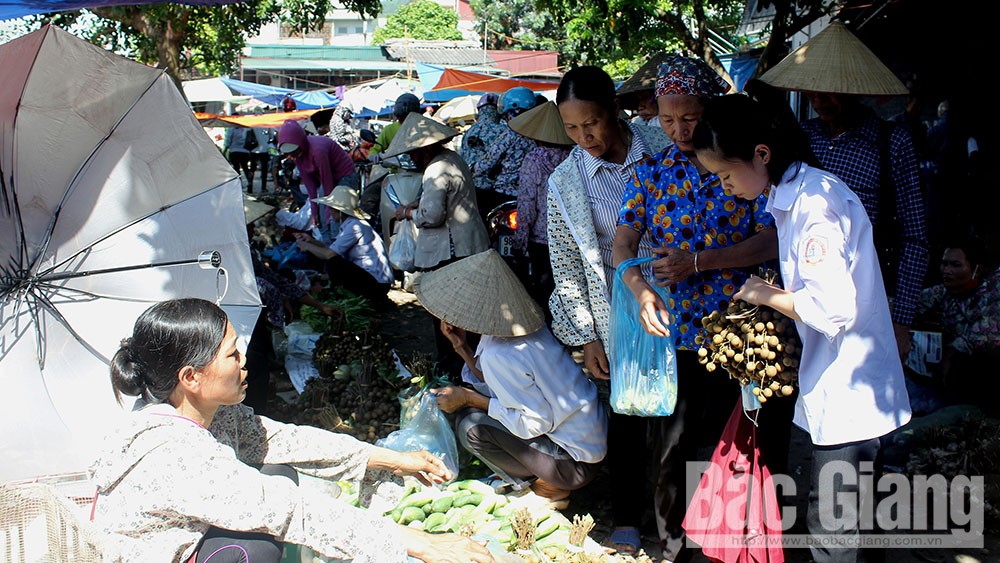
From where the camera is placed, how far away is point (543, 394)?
10.3 ft

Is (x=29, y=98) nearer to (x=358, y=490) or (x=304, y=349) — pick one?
(x=358, y=490)

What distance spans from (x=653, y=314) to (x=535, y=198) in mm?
1968

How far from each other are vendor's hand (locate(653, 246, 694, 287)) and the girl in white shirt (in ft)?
0.92

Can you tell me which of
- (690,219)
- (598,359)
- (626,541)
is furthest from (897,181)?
(626,541)

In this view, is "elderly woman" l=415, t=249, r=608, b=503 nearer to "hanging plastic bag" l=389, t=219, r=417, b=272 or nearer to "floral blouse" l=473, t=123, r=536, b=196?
"hanging plastic bag" l=389, t=219, r=417, b=272

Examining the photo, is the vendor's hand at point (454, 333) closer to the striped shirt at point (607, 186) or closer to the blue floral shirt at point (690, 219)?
the striped shirt at point (607, 186)

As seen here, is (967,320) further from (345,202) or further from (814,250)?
(345,202)

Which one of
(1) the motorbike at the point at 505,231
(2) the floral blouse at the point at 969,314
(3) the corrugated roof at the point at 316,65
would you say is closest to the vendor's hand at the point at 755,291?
(2) the floral blouse at the point at 969,314

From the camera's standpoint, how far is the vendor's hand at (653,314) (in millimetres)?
2436

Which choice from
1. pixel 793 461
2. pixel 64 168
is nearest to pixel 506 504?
pixel 793 461

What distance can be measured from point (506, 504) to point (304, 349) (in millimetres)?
2390

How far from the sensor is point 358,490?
299 cm

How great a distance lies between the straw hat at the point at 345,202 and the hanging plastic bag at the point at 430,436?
266cm

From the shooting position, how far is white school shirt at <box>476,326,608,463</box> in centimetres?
314
